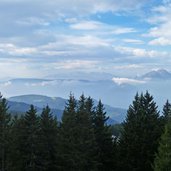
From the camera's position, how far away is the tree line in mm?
55219

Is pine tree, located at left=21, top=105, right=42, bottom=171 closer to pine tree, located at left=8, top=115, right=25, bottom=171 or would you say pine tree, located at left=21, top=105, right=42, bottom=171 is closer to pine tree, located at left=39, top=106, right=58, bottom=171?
pine tree, located at left=8, top=115, right=25, bottom=171

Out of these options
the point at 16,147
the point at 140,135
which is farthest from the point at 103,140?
the point at 16,147

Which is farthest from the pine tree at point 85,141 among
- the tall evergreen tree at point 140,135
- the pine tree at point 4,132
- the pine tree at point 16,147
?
the pine tree at point 4,132

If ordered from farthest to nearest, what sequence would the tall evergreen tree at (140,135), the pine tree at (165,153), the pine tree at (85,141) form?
the tall evergreen tree at (140,135) → the pine tree at (85,141) → the pine tree at (165,153)

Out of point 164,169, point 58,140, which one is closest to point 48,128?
point 58,140

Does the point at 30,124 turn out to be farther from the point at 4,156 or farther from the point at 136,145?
the point at 136,145

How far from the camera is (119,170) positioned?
61625 millimetres

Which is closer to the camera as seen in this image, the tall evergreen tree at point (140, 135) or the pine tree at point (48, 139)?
the pine tree at point (48, 139)

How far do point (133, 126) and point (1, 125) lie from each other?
18270 mm

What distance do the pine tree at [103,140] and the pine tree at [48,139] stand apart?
5.94m

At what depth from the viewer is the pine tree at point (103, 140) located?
6172cm

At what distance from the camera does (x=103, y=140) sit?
61.8 meters

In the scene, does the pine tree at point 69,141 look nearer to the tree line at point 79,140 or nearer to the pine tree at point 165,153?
the tree line at point 79,140

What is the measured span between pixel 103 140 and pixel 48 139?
7.77m
